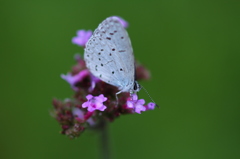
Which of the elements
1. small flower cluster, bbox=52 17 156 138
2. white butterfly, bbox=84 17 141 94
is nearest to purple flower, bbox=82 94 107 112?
small flower cluster, bbox=52 17 156 138

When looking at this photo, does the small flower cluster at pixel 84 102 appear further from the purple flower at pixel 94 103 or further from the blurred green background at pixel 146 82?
the blurred green background at pixel 146 82

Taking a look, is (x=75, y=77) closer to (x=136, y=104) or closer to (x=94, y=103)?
(x=94, y=103)

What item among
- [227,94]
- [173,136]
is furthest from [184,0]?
[173,136]

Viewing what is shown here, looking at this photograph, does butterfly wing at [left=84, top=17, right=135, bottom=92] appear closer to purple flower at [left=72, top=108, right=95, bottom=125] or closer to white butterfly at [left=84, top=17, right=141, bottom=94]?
white butterfly at [left=84, top=17, right=141, bottom=94]

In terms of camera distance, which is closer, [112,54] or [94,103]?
[94,103]

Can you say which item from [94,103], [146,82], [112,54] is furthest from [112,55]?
[146,82]

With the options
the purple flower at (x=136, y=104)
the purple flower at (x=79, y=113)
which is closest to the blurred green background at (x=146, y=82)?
the purple flower at (x=79, y=113)

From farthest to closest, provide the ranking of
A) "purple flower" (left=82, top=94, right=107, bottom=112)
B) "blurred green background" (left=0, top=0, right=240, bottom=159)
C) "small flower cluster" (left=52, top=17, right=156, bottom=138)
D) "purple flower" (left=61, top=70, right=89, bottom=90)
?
"blurred green background" (left=0, top=0, right=240, bottom=159)
"purple flower" (left=61, top=70, right=89, bottom=90)
"small flower cluster" (left=52, top=17, right=156, bottom=138)
"purple flower" (left=82, top=94, right=107, bottom=112)
